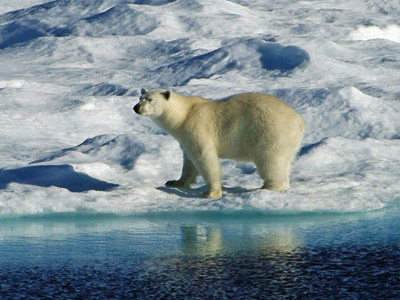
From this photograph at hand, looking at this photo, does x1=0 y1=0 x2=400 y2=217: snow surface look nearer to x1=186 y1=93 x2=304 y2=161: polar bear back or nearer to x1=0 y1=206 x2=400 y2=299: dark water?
x1=0 y1=206 x2=400 y2=299: dark water

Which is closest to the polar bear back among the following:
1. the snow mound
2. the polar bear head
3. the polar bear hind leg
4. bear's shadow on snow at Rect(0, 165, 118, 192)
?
the polar bear hind leg

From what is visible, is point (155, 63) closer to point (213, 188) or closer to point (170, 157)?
point (170, 157)

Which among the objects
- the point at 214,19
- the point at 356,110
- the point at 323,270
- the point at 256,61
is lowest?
the point at 323,270

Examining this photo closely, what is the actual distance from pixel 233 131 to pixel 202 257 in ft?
5.93

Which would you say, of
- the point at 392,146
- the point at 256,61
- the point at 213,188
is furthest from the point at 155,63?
the point at 213,188

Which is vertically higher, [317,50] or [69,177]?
[317,50]

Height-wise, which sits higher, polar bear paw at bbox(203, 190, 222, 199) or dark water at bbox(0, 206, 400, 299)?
polar bear paw at bbox(203, 190, 222, 199)

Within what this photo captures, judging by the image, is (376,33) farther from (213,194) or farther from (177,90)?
(213,194)

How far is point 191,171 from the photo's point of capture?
21.6 feet

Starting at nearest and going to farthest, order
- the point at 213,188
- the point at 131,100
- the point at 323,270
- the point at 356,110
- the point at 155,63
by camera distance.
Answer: the point at 323,270 → the point at 213,188 → the point at 356,110 → the point at 131,100 → the point at 155,63

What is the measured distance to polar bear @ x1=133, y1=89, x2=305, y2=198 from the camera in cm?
604

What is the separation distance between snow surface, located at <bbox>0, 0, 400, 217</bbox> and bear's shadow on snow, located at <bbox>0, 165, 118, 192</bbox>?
0.02 meters

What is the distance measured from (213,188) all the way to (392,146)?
2720 mm

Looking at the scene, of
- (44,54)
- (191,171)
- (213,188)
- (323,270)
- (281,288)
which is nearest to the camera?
(281,288)
